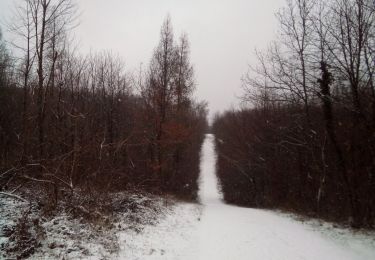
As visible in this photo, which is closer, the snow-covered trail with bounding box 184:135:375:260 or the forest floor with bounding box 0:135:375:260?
the forest floor with bounding box 0:135:375:260

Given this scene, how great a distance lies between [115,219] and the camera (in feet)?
31.9

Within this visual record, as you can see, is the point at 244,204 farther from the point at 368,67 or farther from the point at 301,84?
the point at 368,67

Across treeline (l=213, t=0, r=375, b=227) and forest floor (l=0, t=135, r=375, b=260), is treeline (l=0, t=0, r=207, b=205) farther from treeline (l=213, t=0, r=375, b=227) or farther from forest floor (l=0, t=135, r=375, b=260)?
treeline (l=213, t=0, r=375, b=227)

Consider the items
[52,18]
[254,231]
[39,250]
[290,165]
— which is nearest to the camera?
[39,250]

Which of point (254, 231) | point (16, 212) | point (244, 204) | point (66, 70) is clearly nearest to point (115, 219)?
point (16, 212)

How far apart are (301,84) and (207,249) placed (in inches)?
378

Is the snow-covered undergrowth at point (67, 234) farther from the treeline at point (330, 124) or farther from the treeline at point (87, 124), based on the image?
the treeline at point (330, 124)

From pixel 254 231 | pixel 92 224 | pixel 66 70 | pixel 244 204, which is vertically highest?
pixel 66 70

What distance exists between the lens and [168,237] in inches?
364

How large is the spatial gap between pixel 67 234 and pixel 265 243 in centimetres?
580

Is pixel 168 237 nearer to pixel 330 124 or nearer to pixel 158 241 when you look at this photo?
pixel 158 241

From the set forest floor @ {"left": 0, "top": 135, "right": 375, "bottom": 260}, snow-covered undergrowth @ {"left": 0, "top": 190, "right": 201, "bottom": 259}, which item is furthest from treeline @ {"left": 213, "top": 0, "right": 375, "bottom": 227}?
snow-covered undergrowth @ {"left": 0, "top": 190, "right": 201, "bottom": 259}

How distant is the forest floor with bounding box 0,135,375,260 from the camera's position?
267 inches

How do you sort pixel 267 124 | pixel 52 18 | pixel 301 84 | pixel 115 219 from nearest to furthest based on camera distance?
pixel 115 219, pixel 52 18, pixel 301 84, pixel 267 124
